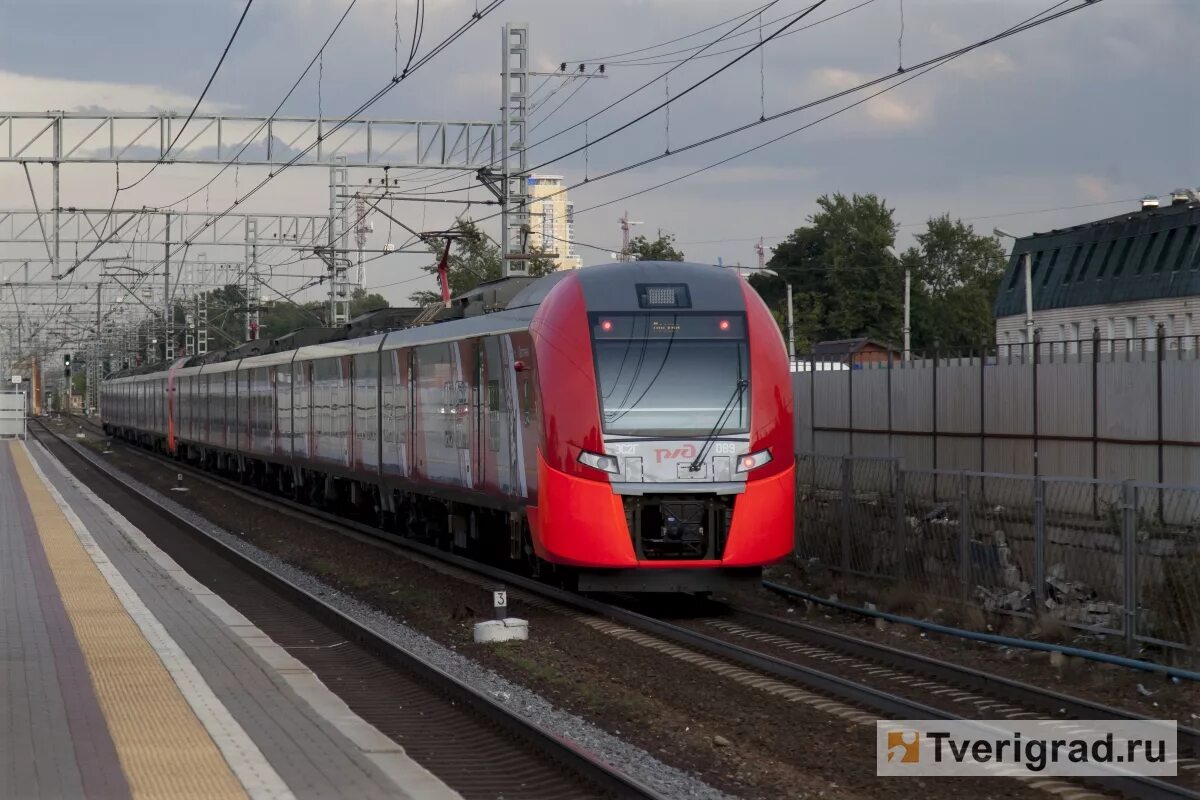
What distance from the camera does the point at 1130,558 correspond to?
12.5 m

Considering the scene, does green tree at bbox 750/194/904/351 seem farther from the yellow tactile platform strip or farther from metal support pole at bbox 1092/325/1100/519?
the yellow tactile platform strip

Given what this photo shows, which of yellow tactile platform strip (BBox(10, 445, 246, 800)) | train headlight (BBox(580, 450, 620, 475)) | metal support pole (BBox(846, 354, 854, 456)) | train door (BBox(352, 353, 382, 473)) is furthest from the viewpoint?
metal support pole (BBox(846, 354, 854, 456))

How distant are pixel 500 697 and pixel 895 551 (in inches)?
254

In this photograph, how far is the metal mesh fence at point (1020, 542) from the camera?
12.4 m

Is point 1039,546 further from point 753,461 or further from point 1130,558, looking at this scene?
point 753,461

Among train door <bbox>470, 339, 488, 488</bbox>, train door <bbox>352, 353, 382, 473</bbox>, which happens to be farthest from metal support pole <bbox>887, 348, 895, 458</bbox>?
train door <bbox>470, 339, 488, 488</bbox>

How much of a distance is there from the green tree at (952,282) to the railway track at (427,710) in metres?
77.7

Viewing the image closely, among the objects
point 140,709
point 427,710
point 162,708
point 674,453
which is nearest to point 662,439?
point 674,453

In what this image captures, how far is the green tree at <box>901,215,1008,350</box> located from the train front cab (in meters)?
77.5

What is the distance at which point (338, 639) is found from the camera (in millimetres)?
14102

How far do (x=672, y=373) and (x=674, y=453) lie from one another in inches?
31.0

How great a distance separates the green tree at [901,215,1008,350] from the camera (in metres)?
92.8

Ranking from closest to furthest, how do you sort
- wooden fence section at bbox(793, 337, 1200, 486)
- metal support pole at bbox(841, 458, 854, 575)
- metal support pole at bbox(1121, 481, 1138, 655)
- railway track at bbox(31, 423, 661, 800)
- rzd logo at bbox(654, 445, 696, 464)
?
railway track at bbox(31, 423, 661, 800) < metal support pole at bbox(1121, 481, 1138, 655) < rzd logo at bbox(654, 445, 696, 464) < metal support pole at bbox(841, 458, 854, 575) < wooden fence section at bbox(793, 337, 1200, 486)

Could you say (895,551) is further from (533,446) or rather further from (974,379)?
(974,379)
